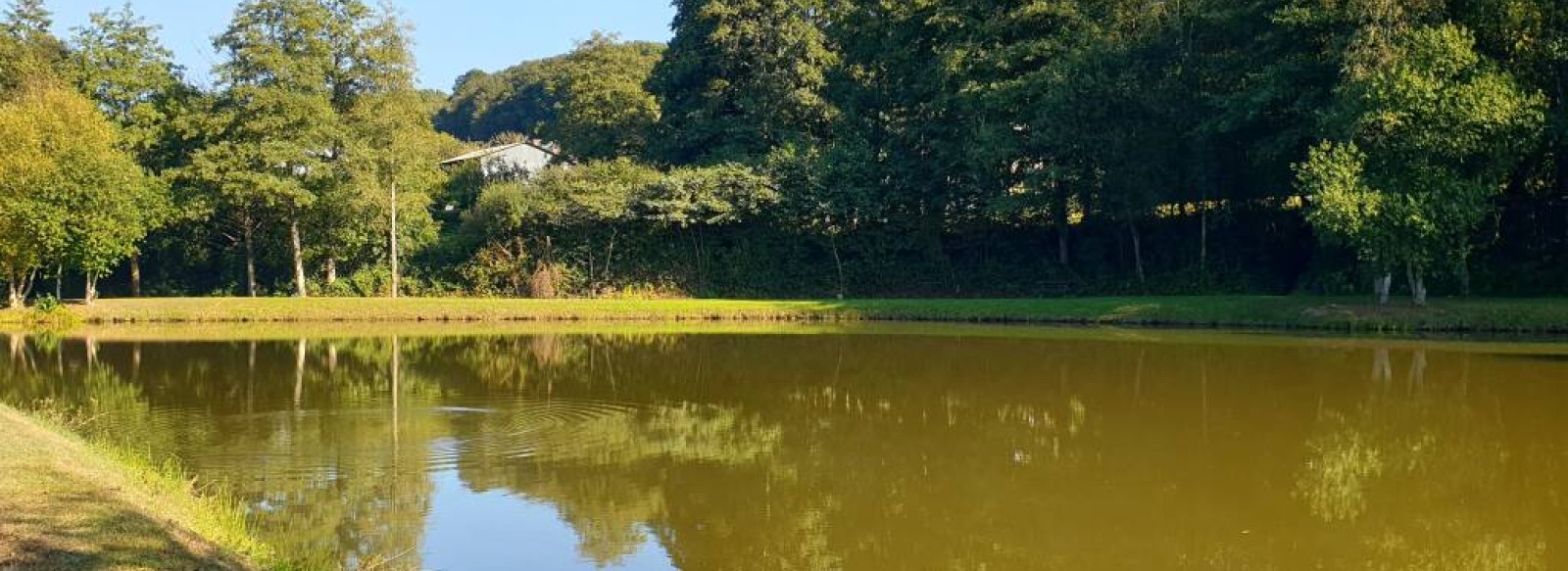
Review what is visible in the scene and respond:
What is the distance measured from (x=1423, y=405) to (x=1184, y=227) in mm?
24707

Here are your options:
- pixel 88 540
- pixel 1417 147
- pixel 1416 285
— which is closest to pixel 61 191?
pixel 88 540

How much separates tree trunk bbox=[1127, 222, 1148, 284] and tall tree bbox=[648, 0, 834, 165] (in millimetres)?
11413

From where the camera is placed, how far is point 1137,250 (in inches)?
1560

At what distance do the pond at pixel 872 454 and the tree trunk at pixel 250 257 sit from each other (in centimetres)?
1812

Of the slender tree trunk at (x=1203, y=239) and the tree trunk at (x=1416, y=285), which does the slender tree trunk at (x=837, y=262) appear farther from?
the tree trunk at (x=1416, y=285)

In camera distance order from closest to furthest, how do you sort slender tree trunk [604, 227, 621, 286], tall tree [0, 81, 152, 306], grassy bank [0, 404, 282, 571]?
1. grassy bank [0, 404, 282, 571]
2. tall tree [0, 81, 152, 306]
3. slender tree trunk [604, 227, 621, 286]

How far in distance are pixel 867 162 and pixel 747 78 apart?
6273 mm

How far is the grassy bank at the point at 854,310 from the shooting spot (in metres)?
30.4

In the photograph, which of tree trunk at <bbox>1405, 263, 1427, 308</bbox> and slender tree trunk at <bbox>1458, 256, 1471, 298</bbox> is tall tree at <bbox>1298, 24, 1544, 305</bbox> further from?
slender tree trunk at <bbox>1458, 256, 1471, 298</bbox>

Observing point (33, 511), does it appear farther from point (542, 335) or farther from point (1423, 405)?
point (542, 335)

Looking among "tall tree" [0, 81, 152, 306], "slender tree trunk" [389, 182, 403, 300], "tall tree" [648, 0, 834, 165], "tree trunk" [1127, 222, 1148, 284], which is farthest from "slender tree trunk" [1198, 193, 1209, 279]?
"tall tree" [0, 81, 152, 306]

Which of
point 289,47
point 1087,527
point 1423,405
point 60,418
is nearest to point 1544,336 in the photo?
point 1423,405

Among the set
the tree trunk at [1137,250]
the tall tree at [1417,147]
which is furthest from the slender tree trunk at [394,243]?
the tall tree at [1417,147]

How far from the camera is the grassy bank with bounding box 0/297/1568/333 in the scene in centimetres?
3036
